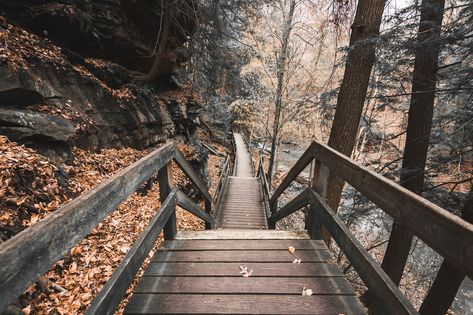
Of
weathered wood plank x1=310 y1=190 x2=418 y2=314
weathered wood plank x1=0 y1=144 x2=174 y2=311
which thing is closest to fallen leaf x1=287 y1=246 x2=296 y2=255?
weathered wood plank x1=310 y1=190 x2=418 y2=314

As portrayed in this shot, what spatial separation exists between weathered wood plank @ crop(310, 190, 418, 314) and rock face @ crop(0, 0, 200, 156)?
17.2 ft

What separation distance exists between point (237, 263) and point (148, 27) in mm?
9540

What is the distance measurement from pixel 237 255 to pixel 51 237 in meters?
1.94

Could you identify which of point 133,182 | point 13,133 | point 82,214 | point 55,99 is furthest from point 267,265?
point 55,99

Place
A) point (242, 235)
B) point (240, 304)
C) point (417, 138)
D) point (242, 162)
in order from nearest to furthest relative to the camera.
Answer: point (240, 304) → point (242, 235) → point (417, 138) → point (242, 162)

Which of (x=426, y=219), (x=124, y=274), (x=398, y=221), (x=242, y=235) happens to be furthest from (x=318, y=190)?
(x=124, y=274)

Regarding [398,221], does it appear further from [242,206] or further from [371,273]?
[242,206]

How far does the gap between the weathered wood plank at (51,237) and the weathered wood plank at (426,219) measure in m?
1.74

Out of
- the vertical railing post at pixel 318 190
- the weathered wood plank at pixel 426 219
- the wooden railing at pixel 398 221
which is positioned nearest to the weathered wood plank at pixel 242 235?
the vertical railing post at pixel 318 190

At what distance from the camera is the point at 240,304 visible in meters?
2.10

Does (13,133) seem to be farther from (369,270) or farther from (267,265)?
(369,270)

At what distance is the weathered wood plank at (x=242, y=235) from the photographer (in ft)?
10.4

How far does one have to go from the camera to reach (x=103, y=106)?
287 inches

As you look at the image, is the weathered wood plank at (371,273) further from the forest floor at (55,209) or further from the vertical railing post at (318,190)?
the forest floor at (55,209)
